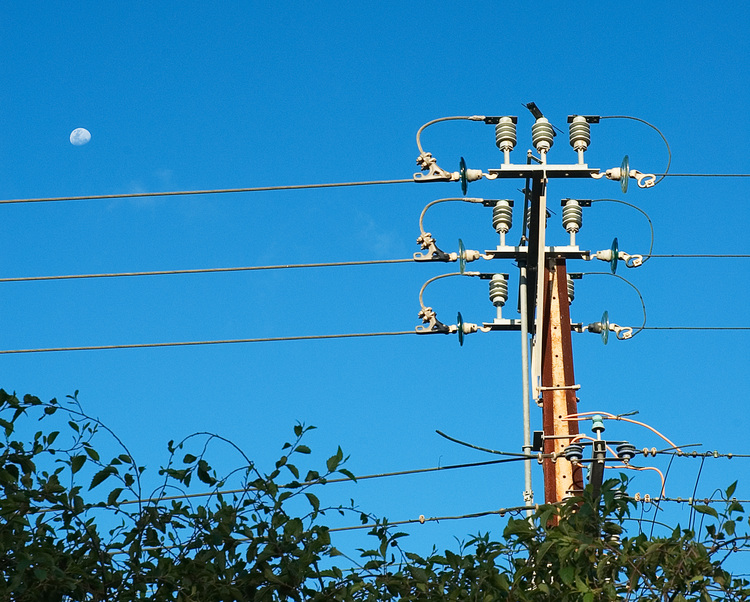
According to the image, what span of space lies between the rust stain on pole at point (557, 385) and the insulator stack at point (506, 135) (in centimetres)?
114

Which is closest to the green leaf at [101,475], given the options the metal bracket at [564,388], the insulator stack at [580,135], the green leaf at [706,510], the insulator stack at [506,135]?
the green leaf at [706,510]

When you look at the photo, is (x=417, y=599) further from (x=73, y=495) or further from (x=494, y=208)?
(x=494, y=208)

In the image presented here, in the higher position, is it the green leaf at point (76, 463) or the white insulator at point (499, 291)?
the white insulator at point (499, 291)

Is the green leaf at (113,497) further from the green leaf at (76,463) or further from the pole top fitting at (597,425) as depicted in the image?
the pole top fitting at (597,425)

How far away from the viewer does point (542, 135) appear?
10320 millimetres

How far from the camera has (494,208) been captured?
35.5 ft

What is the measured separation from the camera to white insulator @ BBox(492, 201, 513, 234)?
1065 centimetres

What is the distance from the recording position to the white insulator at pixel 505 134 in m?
10.3

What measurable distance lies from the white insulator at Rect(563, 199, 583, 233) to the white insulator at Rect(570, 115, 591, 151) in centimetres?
67

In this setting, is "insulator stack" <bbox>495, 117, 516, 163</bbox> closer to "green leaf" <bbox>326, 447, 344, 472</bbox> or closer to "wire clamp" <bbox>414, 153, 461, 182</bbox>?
"wire clamp" <bbox>414, 153, 461, 182</bbox>

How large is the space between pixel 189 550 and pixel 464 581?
143cm

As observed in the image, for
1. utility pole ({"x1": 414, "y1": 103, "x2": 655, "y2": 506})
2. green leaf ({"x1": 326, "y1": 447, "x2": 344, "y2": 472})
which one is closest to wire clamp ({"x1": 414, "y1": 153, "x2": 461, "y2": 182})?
utility pole ({"x1": 414, "y1": 103, "x2": 655, "y2": 506})

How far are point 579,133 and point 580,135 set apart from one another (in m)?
0.02

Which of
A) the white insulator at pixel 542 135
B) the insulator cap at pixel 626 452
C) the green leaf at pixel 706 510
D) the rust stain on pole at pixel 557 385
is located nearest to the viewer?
the green leaf at pixel 706 510
